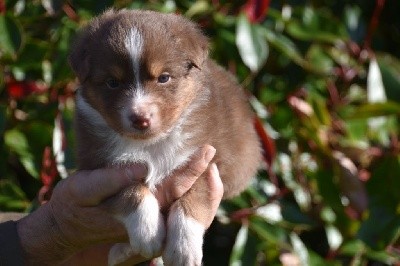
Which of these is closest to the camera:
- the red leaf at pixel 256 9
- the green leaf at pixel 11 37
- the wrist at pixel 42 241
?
the wrist at pixel 42 241

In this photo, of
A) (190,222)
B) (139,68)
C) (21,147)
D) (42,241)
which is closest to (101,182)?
(190,222)

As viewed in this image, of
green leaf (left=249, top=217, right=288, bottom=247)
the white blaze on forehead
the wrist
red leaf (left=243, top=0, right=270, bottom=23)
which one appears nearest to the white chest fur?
the white blaze on forehead

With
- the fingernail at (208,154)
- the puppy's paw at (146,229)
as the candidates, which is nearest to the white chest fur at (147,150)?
the fingernail at (208,154)

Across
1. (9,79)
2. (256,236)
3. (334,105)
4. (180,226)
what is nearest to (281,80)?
(334,105)

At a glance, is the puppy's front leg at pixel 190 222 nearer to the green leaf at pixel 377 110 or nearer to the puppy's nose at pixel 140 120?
the puppy's nose at pixel 140 120

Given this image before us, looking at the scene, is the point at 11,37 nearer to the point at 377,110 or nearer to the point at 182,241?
the point at 182,241

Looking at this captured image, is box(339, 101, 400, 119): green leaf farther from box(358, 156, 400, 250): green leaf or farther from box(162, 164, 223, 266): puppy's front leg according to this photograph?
box(162, 164, 223, 266): puppy's front leg

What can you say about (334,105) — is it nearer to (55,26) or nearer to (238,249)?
(238,249)

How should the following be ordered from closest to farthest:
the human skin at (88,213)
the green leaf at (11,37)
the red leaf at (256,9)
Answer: the human skin at (88,213), the green leaf at (11,37), the red leaf at (256,9)
